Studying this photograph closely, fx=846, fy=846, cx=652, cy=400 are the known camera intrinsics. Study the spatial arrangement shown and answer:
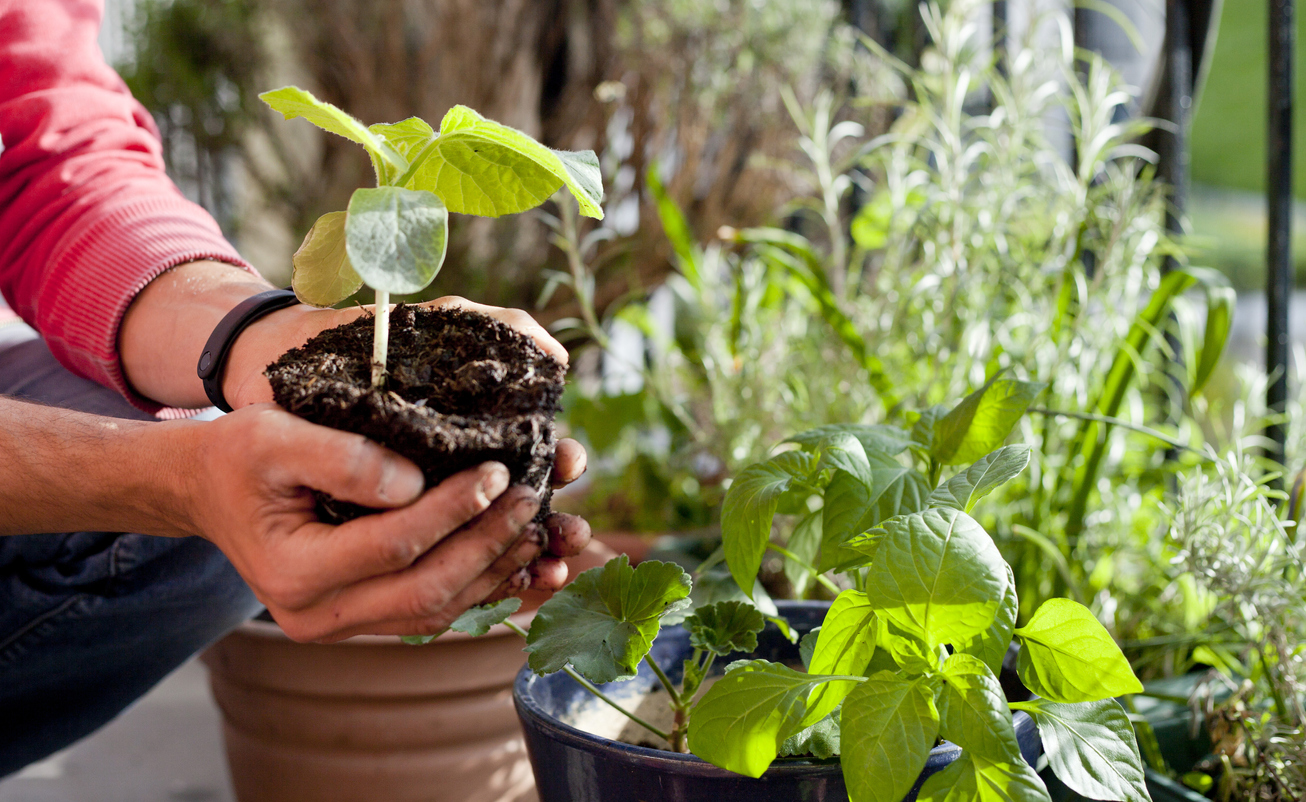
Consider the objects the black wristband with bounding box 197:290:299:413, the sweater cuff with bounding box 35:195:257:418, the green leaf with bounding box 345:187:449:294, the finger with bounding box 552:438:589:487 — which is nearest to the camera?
the green leaf with bounding box 345:187:449:294

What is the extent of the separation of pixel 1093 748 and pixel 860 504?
0.18 metres

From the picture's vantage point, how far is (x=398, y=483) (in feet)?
1.36

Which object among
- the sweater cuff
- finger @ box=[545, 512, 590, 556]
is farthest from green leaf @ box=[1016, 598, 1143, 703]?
the sweater cuff

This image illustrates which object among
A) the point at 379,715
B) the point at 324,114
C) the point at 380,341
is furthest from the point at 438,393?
the point at 379,715

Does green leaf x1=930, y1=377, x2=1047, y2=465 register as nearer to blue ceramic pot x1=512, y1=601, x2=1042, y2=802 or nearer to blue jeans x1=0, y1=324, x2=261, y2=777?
blue ceramic pot x1=512, y1=601, x2=1042, y2=802

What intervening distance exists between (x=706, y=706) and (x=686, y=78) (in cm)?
127

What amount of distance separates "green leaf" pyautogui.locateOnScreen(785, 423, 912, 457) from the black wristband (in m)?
0.40

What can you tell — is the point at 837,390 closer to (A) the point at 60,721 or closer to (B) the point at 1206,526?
(B) the point at 1206,526

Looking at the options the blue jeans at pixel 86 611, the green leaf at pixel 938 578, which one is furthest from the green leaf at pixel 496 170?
the blue jeans at pixel 86 611

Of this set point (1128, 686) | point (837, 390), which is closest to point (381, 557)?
point (1128, 686)

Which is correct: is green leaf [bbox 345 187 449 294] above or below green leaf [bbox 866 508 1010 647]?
above

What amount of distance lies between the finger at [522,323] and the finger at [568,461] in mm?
50

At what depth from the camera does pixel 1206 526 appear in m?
0.65

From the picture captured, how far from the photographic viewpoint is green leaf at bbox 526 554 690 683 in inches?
19.2
